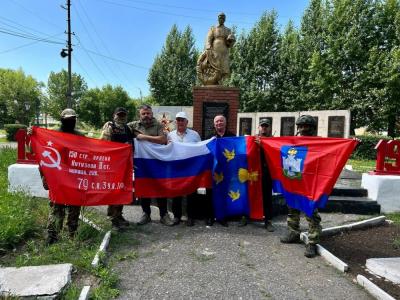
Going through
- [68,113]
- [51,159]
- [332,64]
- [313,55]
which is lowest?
[51,159]

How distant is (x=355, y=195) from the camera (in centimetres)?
735

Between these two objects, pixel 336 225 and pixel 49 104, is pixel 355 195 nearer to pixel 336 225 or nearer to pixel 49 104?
pixel 336 225

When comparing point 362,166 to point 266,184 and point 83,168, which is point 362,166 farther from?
point 83,168

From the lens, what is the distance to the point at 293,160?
200 inches

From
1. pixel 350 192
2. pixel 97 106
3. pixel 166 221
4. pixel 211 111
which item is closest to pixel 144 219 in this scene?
pixel 166 221

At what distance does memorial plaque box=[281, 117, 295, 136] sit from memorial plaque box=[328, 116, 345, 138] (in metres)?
1.73

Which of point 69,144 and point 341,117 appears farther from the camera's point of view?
point 341,117

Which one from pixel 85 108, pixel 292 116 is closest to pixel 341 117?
pixel 292 116

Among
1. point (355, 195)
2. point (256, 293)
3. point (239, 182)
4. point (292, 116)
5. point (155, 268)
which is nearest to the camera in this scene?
point (256, 293)

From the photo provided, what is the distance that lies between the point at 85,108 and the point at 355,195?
4692cm

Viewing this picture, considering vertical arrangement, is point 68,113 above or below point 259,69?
below

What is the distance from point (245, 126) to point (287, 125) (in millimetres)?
2420

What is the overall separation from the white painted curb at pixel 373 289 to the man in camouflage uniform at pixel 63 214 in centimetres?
361

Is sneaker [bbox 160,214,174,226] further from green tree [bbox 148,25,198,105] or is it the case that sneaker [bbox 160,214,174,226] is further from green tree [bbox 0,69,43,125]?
green tree [bbox 0,69,43,125]
